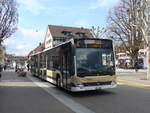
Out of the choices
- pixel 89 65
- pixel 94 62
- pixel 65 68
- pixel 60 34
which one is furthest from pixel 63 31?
pixel 89 65

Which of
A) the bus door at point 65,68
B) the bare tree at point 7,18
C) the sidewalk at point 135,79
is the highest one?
the bare tree at point 7,18

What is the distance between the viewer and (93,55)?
11297 mm

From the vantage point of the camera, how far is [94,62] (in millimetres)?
11211

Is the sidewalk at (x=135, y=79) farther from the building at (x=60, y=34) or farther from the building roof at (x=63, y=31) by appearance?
the building roof at (x=63, y=31)

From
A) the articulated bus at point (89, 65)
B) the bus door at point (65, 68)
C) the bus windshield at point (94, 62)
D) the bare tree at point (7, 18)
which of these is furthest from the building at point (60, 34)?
the bus windshield at point (94, 62)

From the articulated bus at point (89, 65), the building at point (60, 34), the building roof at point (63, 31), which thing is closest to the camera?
the articulated bus at point (89, 65)

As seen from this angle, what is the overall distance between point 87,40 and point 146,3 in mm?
12373

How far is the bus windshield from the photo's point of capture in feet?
36.0

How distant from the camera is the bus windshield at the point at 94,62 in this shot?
10977 millimetres

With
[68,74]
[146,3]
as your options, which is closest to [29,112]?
[68,74]

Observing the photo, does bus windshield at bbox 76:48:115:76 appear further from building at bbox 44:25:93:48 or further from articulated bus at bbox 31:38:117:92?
building at bbox 44:25:93:48

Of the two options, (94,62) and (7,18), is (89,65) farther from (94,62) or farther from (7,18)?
(7,18)

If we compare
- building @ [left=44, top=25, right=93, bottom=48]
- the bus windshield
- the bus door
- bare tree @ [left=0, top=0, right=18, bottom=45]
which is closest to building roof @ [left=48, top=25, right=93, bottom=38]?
building @ [left=44, top=25, right=93, bottom=48]

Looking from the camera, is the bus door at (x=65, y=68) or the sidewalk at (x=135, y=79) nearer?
the bus door at (x=65, y=68)
